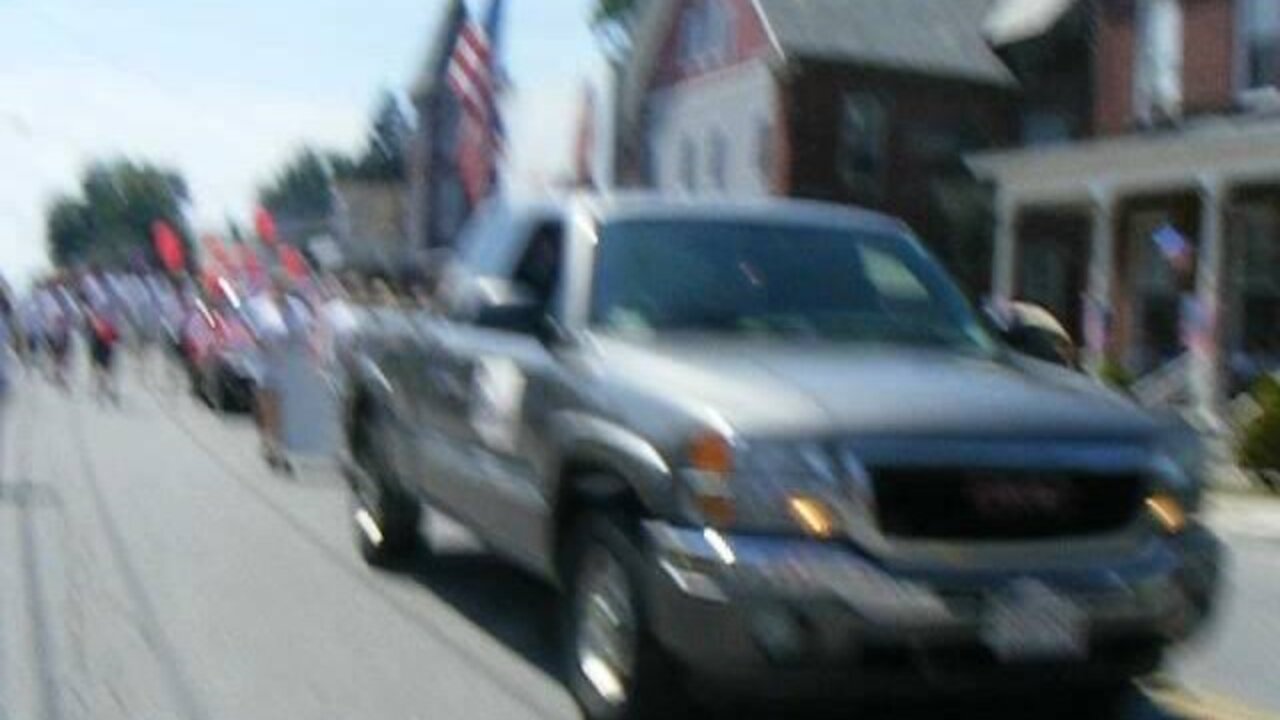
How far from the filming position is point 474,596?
9.20 m

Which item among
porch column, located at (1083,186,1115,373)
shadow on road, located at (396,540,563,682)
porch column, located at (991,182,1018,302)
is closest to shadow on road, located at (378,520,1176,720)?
shadow on road, located at (396,540,563,682)

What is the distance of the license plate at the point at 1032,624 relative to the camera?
5.54 metres

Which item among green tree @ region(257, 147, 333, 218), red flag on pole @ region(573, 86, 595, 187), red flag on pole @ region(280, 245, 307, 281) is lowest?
green tree @ region(257, 147, 333, 218)

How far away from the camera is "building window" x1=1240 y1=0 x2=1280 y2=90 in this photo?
25.5 m

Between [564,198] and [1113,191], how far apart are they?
19.1m

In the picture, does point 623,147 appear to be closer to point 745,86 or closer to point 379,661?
point 745,86

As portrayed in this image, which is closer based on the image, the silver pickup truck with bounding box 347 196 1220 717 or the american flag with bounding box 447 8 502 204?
the silver pickup truck with bounding box 347 196 1220 717

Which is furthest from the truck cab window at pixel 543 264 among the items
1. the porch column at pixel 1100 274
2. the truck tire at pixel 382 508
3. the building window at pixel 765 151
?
the building window at pixel 765 151

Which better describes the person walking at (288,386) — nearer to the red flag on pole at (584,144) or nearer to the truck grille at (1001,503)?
the red flag on pole at (584,144)

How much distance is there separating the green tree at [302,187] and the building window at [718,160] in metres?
89.0

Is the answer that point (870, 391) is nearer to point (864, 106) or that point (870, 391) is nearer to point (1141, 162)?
point (1141, 162)

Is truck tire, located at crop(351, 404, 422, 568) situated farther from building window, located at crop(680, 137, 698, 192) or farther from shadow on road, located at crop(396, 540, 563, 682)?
building window, located at crop(680, 137, 698, 192)

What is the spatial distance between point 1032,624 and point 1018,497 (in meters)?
0.38

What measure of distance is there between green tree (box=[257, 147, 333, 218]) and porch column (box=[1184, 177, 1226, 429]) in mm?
103369
